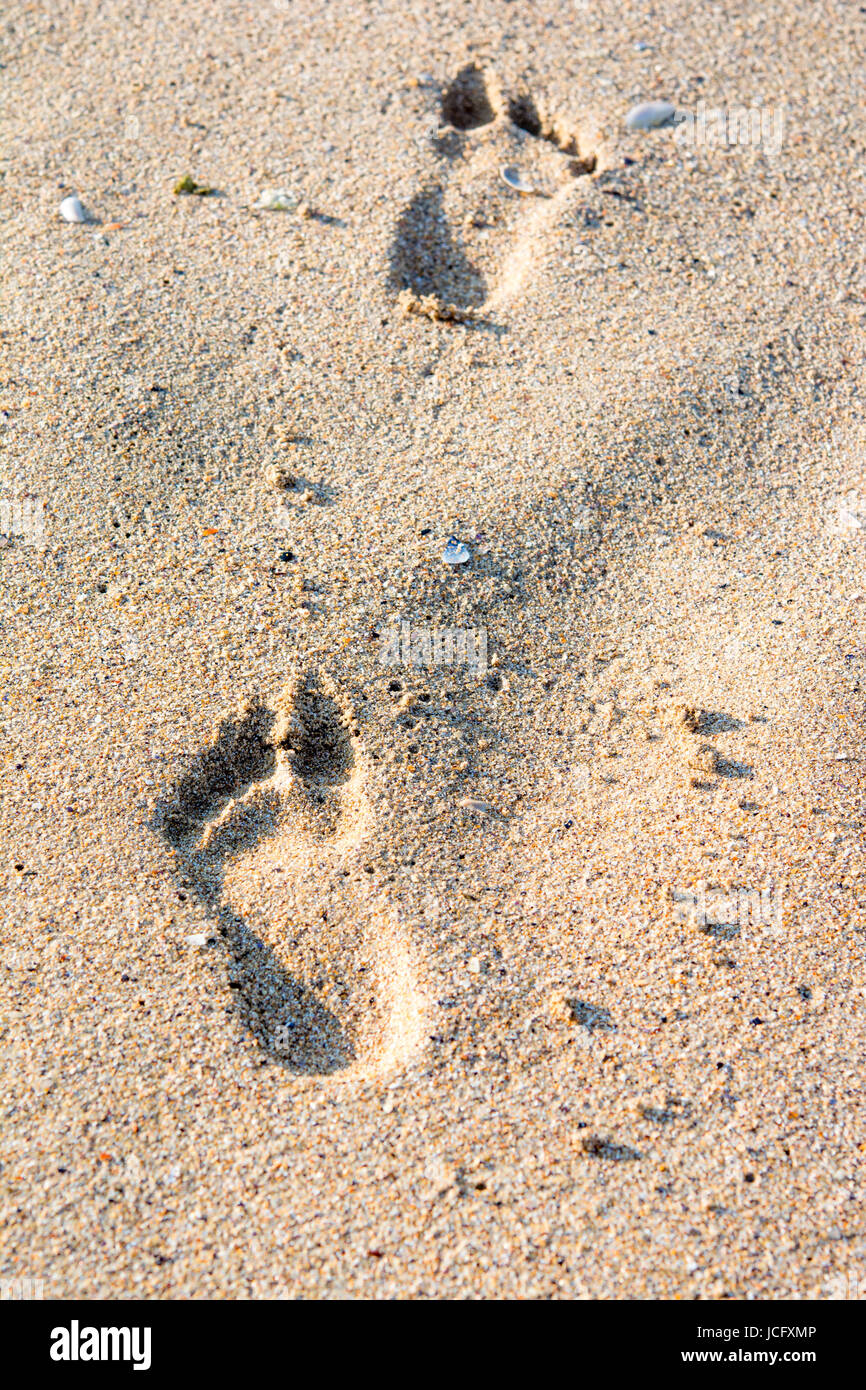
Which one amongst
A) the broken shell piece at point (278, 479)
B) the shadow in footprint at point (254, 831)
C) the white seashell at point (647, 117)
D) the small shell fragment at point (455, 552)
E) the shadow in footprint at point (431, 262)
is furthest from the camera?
the white seashell at point (647, 117)

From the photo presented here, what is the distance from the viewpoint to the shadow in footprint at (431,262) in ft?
9.71

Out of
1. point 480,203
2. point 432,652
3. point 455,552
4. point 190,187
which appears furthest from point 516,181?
point 432,652

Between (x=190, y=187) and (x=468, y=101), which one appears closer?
(x=190, y=187)

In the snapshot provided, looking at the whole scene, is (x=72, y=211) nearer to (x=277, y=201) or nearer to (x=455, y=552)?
(x=277, y=201)

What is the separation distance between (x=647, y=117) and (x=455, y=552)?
1.83 metres

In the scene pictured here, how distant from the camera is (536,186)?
317 cm

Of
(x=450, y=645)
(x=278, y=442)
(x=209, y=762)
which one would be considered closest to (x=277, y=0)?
(x=278, y=442)

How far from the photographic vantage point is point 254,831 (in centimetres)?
208

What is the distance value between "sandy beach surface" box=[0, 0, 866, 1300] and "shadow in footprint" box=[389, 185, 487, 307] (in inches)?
0.6

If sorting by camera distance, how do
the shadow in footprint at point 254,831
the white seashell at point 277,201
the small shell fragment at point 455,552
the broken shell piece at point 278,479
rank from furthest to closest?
the white seashell at point 277,201 → the broken shell piece at point 278,479 → the small shell fragment at point 455,552 → the shadow in footprint at point 254,831

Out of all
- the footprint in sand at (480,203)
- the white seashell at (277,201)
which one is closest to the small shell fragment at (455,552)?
the footprint in sand at (480,203)

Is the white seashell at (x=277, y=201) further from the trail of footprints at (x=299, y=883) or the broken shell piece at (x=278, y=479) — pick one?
the trail of footprints at (x=299, y=883)

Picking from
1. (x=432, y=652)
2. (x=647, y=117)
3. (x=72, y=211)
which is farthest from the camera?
(x=647, y=117)
